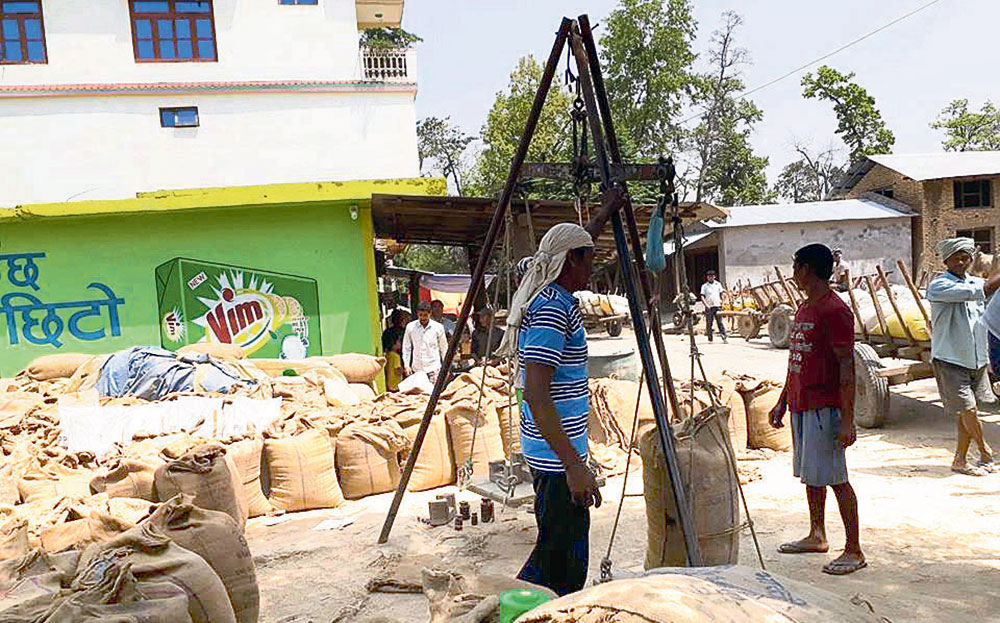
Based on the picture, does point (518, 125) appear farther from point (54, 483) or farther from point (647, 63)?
point (54, 483)

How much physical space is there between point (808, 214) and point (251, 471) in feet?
75.0

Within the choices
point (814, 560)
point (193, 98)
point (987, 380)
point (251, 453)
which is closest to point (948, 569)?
point (814, 560)

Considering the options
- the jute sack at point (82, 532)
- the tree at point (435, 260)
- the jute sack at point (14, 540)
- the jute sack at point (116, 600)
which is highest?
the tree at point (435, 260)

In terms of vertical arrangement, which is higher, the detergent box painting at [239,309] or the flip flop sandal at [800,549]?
the detergent box painting at [239,309]

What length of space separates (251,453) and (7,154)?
70.3 ft

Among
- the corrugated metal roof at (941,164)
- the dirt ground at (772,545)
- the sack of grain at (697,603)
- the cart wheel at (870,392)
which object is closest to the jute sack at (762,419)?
the dirt ground at (772,545)

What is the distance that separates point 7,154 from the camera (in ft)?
68.1

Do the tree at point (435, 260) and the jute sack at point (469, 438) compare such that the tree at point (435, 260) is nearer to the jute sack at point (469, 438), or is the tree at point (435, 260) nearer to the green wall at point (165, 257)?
the green wall at point (165, 257)

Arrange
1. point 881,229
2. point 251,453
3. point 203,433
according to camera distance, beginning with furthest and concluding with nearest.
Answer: point 881,229 → point 203,433 → point 251,453

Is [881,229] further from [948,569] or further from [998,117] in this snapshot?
[948,569]

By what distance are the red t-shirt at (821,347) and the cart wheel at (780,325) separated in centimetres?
1092

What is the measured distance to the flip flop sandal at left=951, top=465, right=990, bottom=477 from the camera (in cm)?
494

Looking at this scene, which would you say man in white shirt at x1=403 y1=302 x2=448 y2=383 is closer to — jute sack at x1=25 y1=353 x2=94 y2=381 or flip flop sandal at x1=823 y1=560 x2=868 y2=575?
jute sack at x1=25 y1=353 x2=94 y2=381

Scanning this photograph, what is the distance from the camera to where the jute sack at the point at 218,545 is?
271cm
